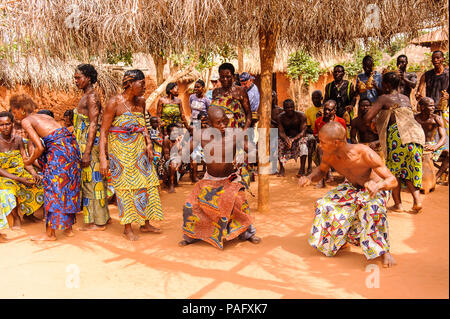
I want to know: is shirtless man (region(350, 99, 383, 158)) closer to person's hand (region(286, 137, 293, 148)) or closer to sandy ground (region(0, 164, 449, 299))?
sandy ground (region(0, 164, 449, 299))

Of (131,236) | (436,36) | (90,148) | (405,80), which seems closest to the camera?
(131,236)

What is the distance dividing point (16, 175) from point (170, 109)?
2.92m

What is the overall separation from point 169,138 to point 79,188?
271 centimetres

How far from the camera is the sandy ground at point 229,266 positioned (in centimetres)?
304

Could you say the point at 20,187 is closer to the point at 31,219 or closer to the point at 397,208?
the point at 31,219

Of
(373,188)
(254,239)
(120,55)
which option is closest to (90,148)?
(254,239)

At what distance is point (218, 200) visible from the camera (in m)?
3.96

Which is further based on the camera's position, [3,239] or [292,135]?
[292,135]

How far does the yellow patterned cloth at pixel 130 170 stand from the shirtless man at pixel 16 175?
120cm

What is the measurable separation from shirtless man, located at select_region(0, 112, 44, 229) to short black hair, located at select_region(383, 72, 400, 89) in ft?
14.8

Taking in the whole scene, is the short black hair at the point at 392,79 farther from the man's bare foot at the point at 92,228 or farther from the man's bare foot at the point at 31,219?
the man's bare foot at the point at 31,219

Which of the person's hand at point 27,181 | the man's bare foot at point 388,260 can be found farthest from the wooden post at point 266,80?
the person's hand at point 27,181

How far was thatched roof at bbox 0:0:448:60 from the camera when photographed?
14.3 ft

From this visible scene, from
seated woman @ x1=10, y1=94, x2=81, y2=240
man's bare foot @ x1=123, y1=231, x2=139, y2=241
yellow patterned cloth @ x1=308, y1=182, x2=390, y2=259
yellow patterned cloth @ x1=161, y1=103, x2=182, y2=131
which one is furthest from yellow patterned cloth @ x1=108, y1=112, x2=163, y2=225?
yellow patterned cloth @ x1=161, y1=103, x2=182, y2=131
